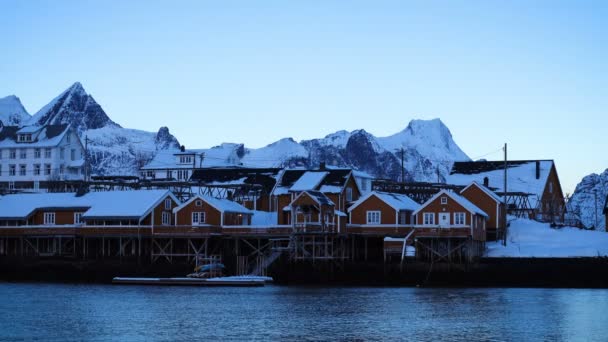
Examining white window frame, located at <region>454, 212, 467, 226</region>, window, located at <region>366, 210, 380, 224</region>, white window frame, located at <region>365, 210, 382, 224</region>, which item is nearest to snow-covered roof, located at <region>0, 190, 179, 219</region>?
white window frame, located at <region>365, 210, 382, 224</region>

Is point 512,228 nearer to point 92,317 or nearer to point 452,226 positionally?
point 452,226

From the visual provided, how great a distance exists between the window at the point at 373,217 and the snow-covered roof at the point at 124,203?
64.0 ft

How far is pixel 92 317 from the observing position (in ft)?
181

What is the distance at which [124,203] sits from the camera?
92.3 metres

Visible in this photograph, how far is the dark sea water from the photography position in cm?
4816

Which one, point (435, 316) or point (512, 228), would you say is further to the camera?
point (512, 228)

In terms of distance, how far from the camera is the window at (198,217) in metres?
89.8

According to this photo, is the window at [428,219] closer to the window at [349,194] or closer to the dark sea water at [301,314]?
the dark sea water at [301,314]

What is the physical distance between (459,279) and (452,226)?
16.9ft

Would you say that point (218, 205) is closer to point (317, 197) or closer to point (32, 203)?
point (317, 197)

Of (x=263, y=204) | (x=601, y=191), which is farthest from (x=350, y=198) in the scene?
(x=601, y=191)

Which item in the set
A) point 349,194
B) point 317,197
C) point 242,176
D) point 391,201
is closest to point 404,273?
point 391,201

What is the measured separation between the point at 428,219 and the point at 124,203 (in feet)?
95.0

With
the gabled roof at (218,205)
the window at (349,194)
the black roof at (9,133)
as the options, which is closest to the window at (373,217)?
the window at (349,194)
